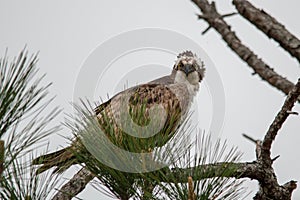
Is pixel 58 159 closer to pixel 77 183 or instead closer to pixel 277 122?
pixel 77 183

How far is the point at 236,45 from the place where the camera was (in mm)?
1903

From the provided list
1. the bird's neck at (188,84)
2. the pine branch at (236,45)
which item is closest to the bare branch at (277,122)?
the pine branch at (236,45)

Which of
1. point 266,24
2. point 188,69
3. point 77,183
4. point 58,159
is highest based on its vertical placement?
point 188,69

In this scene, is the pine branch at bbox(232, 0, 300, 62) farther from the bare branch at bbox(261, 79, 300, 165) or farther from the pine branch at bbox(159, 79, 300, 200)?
the pine branch at bbox(159, 79, 300, 200)

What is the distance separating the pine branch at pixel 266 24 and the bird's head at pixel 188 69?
4099 mm

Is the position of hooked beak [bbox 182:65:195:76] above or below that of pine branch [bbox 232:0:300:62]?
above

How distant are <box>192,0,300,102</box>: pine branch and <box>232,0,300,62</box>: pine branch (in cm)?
8

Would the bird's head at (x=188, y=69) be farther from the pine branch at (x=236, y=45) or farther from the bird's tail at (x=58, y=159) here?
the pine branch at (x=236, y=45)

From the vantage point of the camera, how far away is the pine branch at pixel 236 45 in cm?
187

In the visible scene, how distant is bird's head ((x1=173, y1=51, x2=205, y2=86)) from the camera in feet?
19.8

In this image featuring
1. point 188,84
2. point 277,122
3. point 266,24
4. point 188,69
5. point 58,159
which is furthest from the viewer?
point 188,69

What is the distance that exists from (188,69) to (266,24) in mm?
4254

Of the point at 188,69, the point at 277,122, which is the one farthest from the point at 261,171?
the point at 188,69

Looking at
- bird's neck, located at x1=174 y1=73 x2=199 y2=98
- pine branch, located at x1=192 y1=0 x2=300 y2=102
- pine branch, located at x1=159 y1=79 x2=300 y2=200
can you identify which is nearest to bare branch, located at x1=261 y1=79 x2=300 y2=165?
pine branch, located at x1=159 y1=79 x2=300 y2=200
